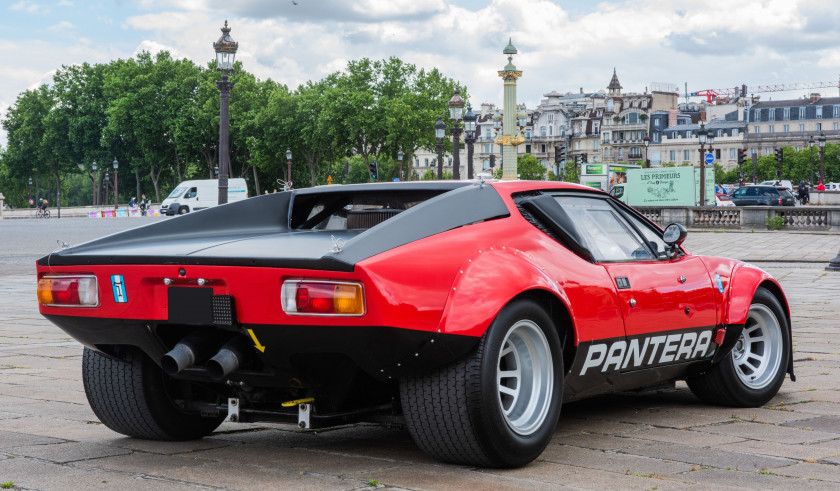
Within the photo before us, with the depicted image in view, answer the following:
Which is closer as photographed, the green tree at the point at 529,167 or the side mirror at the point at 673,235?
the side mirror at the point at 673,235

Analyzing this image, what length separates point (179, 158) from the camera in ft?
305

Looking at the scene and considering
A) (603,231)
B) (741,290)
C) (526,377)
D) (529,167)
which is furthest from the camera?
(529,167)

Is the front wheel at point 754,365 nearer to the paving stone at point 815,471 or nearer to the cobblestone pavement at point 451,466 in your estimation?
the cobblestone pavement at point 451,466

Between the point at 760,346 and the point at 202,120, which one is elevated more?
the point at 202,120

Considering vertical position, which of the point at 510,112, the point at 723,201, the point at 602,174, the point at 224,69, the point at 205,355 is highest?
the point at 510,112

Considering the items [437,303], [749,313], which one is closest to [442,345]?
[437,303]

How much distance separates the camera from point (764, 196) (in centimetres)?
5928

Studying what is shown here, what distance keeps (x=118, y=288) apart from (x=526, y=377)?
171 cm

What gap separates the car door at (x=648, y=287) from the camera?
4.98m

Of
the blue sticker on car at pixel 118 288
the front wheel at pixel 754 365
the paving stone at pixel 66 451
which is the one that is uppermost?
the blue sticker on car at pixel 118 288

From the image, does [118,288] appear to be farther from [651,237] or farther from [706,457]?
[651,237]

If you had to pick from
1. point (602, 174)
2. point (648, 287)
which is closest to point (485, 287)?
point (648, 287)

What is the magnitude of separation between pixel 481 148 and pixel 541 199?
6948 inches

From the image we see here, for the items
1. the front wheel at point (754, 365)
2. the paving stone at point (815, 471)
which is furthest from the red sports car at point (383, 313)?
the paving stone at point (815, 471)
